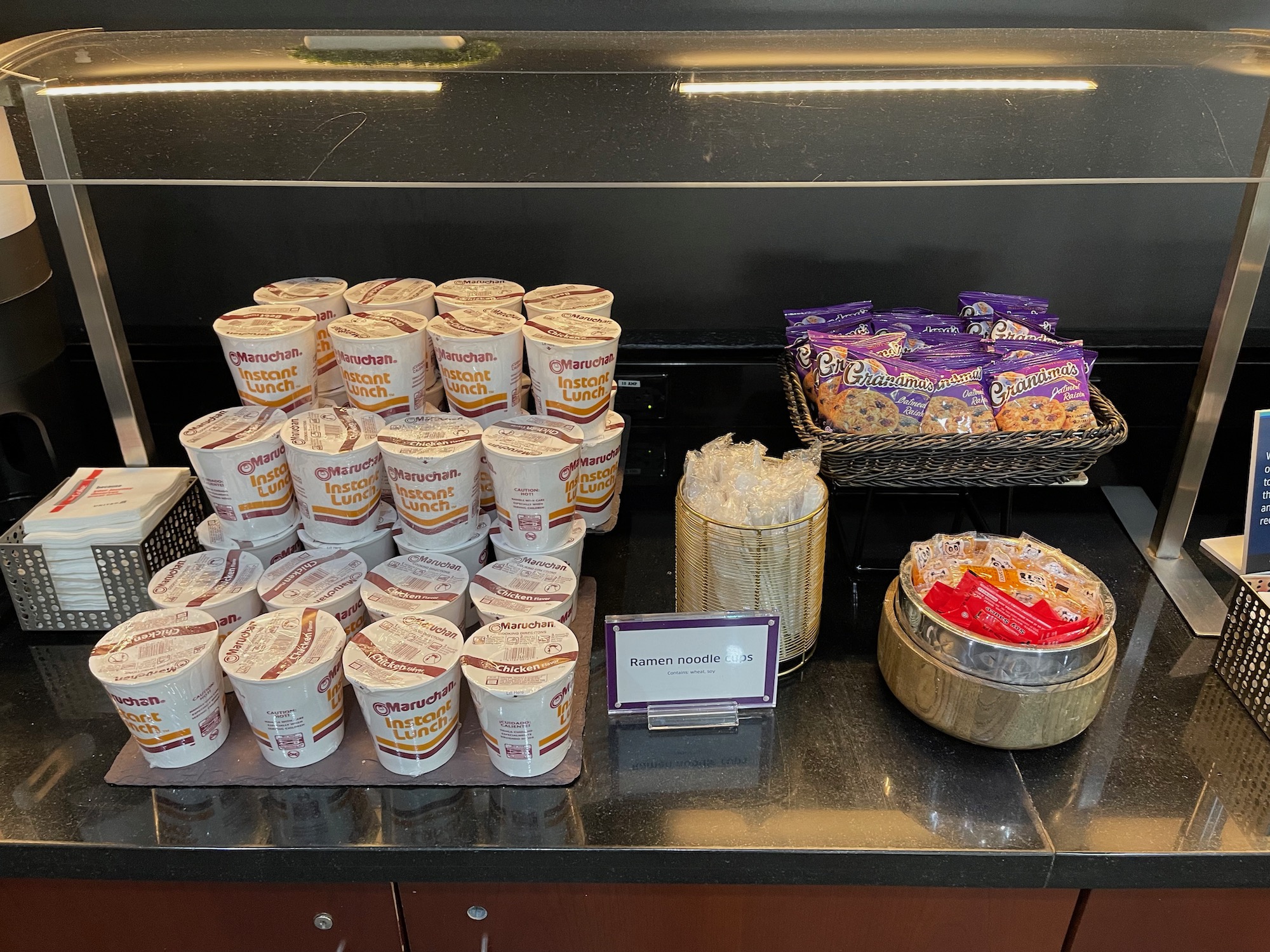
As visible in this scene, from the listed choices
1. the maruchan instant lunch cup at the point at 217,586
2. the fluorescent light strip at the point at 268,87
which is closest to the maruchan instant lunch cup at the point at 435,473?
the maruchan instant lunch cup at the point at 217,586

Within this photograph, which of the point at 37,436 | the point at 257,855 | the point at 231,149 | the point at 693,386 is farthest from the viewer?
the point at 693,386

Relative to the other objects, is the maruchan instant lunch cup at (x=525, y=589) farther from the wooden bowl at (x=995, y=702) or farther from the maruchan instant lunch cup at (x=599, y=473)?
the wooden bowl at (x=995, y=702)

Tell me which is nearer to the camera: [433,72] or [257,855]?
[257,855]

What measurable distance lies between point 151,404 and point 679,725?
1351 mm

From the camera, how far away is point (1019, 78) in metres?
1.39

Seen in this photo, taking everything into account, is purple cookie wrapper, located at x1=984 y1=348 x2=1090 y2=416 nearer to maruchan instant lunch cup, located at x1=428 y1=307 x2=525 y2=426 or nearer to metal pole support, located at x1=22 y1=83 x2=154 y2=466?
maruchan instant lunch cup, located at x1=428 y1=307 x2=525 y2=426

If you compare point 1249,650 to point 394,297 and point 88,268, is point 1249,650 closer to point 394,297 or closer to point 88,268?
point 394,297

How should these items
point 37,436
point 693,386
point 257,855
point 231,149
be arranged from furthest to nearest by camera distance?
point 693,386 < point 37,436 < point 231,149 < point 257,855

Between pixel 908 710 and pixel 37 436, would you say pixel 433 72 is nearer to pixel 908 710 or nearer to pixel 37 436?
pixel 37 436

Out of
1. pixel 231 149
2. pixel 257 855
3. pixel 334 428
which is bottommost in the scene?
pixel 257 855

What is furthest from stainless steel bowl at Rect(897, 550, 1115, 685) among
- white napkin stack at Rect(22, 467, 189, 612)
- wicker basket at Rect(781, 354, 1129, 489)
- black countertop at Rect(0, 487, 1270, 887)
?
white napkin stack at Rect(22, 467, 189, 612)

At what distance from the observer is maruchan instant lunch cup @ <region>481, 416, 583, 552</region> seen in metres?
1.32

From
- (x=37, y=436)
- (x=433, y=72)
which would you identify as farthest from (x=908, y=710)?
(x=37, y=436)

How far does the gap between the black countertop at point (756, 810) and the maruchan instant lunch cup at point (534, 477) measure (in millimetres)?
237
